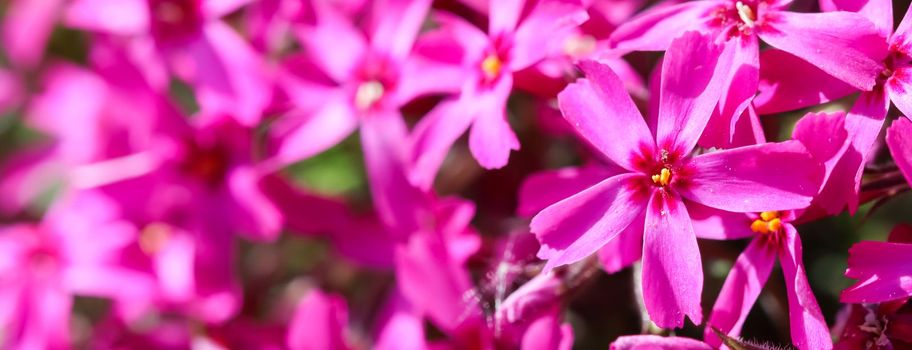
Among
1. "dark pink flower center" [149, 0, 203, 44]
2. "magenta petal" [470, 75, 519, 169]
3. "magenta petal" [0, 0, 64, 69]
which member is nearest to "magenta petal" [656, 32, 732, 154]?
"magenta petal" [470, 75, 519, 169]

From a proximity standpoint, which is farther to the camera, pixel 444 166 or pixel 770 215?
pixel 444 166

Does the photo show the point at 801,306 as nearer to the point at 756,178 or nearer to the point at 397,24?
the point at 756,178

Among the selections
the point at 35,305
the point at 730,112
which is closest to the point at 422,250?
the point at 730,112

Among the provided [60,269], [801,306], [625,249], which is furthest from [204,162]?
[801,306]

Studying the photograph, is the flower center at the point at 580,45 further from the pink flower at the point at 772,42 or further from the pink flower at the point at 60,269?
the pink flower at the point at 60,269

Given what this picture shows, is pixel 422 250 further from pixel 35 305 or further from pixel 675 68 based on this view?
pixel 35 305

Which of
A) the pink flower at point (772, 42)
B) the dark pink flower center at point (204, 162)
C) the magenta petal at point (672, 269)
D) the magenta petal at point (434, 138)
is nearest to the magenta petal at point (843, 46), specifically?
the pink flower at point (772, 42)
